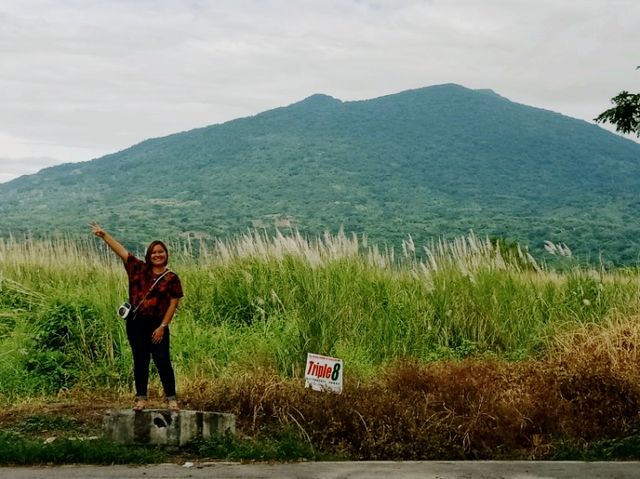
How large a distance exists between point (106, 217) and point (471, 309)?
303ft

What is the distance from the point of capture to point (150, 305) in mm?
7203

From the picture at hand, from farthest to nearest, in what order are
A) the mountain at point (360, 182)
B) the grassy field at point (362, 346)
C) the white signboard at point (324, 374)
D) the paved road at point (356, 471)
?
the mountain at point (360, 182)
the white signboard at point (324, 374)
the grassy field at point (362, 346)
the paved road at point (356, 471)

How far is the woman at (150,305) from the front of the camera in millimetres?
7211

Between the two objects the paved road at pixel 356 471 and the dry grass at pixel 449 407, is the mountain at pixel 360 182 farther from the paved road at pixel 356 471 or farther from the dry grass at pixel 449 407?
the paved road at pixel 356 471

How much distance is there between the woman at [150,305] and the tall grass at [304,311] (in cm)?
190

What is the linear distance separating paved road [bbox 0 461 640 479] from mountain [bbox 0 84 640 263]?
207 feet

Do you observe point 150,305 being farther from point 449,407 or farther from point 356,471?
point 449,407

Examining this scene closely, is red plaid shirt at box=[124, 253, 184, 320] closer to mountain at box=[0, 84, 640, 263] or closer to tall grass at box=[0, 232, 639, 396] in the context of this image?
tall grass at box=[0, 232, 639, 396]

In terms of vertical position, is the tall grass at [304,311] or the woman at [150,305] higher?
the woman at [150,305]

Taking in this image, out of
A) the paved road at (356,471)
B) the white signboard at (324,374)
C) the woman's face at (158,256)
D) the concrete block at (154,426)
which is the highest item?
the woman's face at (158,256)

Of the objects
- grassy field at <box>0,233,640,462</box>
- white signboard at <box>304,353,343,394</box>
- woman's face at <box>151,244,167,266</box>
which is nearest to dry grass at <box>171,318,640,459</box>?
grassy field at <box>0,233,640,462</box>

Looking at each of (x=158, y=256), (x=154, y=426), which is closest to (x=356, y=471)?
(x=154, y=426)

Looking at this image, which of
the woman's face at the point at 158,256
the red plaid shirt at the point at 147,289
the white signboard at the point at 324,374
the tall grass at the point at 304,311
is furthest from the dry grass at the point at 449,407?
the woman's face at the point at 158,256

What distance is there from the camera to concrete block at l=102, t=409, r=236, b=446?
7.15 meters
